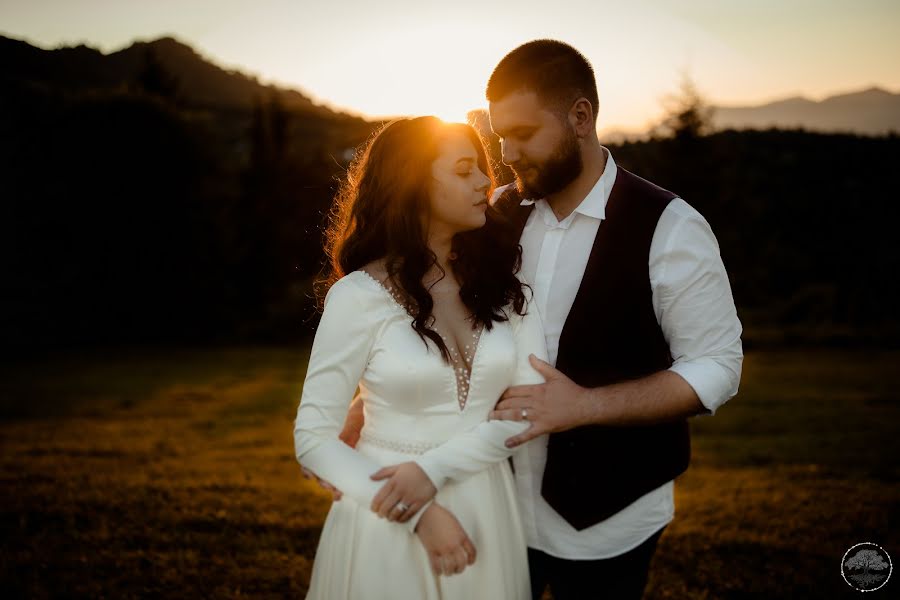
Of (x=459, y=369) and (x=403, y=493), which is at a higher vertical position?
(x=459, y=369)

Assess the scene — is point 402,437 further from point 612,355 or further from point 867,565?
point 867,565

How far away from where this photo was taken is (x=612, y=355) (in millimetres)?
2385

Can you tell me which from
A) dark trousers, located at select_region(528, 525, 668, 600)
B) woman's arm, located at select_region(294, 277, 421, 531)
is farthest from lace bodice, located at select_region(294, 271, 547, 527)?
dark trousers, located at select_region(528, 525, 668, 600)

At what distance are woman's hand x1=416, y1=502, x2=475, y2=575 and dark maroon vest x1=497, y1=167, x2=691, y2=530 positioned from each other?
0.46 metres

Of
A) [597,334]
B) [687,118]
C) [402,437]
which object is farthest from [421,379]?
[687,118]

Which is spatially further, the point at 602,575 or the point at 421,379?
the point at 602,575

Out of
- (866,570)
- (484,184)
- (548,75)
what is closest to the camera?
(484,184)

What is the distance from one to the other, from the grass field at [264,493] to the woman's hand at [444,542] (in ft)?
2.36

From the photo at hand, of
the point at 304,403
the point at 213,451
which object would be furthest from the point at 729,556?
the point at 213,451

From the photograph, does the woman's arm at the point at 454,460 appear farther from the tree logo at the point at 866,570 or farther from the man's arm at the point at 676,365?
the tree logo at the point at 866,570

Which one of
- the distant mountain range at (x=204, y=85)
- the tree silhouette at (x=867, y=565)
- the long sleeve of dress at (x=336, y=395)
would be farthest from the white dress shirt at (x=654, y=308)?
the distant mountain range at (x=204, y=85)

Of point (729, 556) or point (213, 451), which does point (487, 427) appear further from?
point (213, 451)

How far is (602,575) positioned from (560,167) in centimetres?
155

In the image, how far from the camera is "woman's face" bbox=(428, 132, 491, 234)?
242 cm
